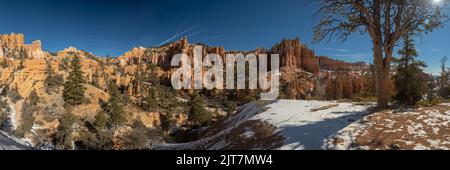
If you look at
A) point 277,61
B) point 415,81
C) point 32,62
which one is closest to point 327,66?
point 277,61

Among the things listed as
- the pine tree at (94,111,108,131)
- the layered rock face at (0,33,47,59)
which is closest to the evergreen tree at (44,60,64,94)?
the pine tree at (94,111,108,131)

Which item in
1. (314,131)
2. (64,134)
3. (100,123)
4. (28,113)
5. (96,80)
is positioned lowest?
(64,134)

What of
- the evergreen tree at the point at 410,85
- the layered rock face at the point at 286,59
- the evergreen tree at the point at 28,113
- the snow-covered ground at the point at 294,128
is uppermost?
the layered rock face at the point at 286,59

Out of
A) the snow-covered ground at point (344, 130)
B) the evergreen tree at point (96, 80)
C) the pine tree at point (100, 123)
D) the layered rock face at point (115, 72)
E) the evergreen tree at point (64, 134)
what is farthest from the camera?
the evergreen tree at point (96, 80)

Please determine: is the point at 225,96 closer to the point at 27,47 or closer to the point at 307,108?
the point at 307,108

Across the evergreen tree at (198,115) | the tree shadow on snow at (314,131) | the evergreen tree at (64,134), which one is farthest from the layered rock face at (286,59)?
the tree shadow on snow at (314,131)

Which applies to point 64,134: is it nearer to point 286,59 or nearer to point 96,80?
point 96,80

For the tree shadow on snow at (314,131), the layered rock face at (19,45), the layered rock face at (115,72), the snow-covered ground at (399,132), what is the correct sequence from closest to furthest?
the snow-covered ground at (399,132) → the tree shadow on snow at (314,131) → the layered rock face at (115,72) → the layered rock face at (19,45)

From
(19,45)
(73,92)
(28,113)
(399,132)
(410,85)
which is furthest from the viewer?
(19,45)

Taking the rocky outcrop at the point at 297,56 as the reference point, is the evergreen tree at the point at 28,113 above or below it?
below

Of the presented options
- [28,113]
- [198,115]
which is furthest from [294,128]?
[28,113]

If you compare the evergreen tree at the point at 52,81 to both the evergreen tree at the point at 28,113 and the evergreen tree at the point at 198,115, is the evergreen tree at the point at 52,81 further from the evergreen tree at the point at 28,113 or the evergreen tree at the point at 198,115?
the evergreen tree at the point at 198,115

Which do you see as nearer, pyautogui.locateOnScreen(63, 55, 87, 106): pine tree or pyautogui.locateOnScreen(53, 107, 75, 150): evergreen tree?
pyautogui.locateOnScreen(53, 107, 75, 150): evergreen tree

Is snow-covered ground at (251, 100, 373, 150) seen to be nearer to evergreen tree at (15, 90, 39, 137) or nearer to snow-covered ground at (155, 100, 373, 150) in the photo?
snow-covered ground at (155, 100, 373, 150)
